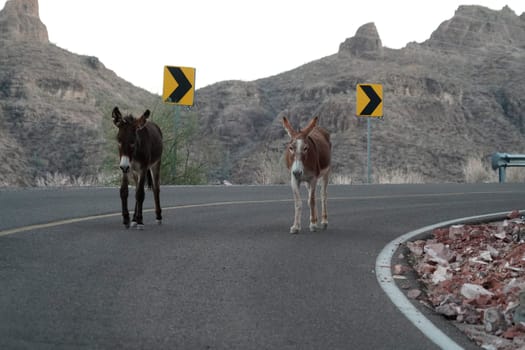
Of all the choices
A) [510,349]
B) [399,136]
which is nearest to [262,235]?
[510,349]

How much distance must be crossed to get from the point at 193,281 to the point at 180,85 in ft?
52.2

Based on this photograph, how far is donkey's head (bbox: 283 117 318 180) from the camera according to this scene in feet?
33.0

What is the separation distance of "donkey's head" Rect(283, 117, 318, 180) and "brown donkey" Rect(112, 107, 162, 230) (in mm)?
2098

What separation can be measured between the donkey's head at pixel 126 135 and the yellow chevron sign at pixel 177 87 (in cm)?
1182

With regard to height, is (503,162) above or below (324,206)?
above

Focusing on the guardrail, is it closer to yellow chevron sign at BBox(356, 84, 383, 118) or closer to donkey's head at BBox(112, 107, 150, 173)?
yellow chevron sign at BBox(356, 84, 383, 118)

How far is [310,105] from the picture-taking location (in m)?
53.8

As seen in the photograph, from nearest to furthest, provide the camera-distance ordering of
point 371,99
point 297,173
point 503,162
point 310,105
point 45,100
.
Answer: point 297,173 → point 371,99 → point 503,162 → point 45,100 → point 310,105

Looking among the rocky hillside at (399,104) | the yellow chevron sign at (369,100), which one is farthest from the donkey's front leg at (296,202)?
the rocky hillside at (399,104)

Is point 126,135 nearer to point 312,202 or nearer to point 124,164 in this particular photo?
point 124,164

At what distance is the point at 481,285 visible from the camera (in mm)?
7055

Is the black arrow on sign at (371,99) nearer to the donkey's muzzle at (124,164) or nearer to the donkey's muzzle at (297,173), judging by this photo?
the donkey's muzzle at (297,173)

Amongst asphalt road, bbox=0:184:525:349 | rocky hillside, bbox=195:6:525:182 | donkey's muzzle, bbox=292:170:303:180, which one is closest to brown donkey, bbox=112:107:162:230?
asphalt road, bbox=0:184:525:349

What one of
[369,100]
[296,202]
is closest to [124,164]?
[296,202]
